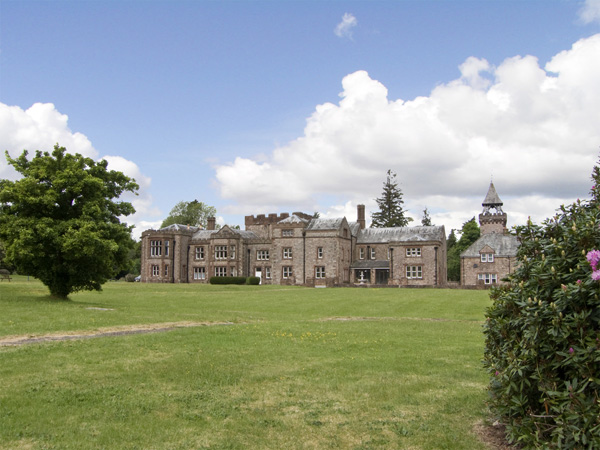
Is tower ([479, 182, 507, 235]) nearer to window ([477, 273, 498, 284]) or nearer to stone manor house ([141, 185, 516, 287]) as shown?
stone manor house ([141, 185, 516, 287])

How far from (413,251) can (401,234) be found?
5188 millimetres

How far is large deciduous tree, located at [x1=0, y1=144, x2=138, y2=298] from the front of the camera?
2702cm

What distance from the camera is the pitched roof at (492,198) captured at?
82875mm

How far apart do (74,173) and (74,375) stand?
1966cm

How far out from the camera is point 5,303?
2566 cm

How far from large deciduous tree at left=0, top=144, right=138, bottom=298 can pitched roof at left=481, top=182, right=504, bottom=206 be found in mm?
66347

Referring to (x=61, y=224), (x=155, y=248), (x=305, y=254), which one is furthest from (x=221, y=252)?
(x=61, y=224)

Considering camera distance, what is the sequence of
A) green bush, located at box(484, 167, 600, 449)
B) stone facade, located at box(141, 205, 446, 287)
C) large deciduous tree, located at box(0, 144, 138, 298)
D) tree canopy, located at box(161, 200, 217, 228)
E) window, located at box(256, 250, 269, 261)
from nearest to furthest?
green bush, located at box(484, 167, 600, 449), large deciduous tree, located at box(0, 144, 138, 298), stone facade, located at box(141, 205, 446, 287), window, located at box(256, 250, 269, 261), tree canopy, located at box(161, 200, 217, 228)

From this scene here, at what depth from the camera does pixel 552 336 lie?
6.41 meters

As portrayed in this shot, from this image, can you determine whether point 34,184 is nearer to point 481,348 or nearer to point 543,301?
point 481,348

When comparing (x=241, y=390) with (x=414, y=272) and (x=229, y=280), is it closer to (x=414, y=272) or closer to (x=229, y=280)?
(x=414, y=272)

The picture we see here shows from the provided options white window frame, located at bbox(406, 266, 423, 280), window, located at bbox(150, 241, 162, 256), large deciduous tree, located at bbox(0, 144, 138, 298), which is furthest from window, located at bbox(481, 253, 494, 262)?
large deciduous tree, located at bbox(0, 144, 138, 298)

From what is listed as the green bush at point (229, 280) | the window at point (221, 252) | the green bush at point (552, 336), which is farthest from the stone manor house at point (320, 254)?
the green bush at point (552, 336)

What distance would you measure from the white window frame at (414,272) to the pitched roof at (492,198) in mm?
23001
